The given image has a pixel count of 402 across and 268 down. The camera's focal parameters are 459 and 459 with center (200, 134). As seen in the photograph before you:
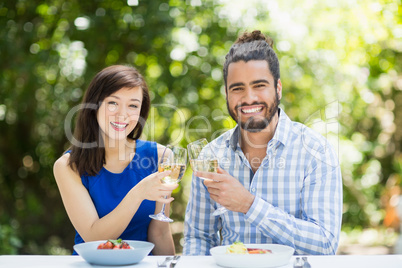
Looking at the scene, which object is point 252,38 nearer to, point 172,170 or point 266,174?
point 266,174

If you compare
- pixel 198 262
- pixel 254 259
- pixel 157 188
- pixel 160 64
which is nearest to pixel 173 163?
pixel 157 188

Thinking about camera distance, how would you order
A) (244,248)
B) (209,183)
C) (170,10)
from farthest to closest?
1. (170,10)
2. (209,183)
3. (244,248)

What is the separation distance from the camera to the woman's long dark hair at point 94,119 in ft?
8.50

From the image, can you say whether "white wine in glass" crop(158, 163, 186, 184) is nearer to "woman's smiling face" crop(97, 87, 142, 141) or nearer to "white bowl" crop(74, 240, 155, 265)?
"white bowl" crop(74, 240, 155, 265)

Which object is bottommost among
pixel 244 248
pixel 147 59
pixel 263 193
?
pixel 244 248

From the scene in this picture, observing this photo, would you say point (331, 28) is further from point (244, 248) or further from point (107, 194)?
point (244, 248)

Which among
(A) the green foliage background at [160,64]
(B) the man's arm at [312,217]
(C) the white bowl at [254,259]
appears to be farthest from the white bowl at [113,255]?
(A) the green foliage background at [160,64]

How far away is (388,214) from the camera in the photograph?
7254 millimetres

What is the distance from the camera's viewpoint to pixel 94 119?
9.00ft

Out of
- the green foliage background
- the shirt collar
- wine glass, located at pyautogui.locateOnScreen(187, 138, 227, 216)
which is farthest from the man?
the green foliage background

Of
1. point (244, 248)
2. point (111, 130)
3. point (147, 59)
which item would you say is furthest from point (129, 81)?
point (147, 59)

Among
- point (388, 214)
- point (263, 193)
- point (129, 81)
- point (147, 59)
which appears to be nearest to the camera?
point (263, 193)

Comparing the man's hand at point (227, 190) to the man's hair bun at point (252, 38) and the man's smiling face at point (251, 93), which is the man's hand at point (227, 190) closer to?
the man's smiling face at point (251, 93)

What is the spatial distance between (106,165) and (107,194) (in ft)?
0.64
